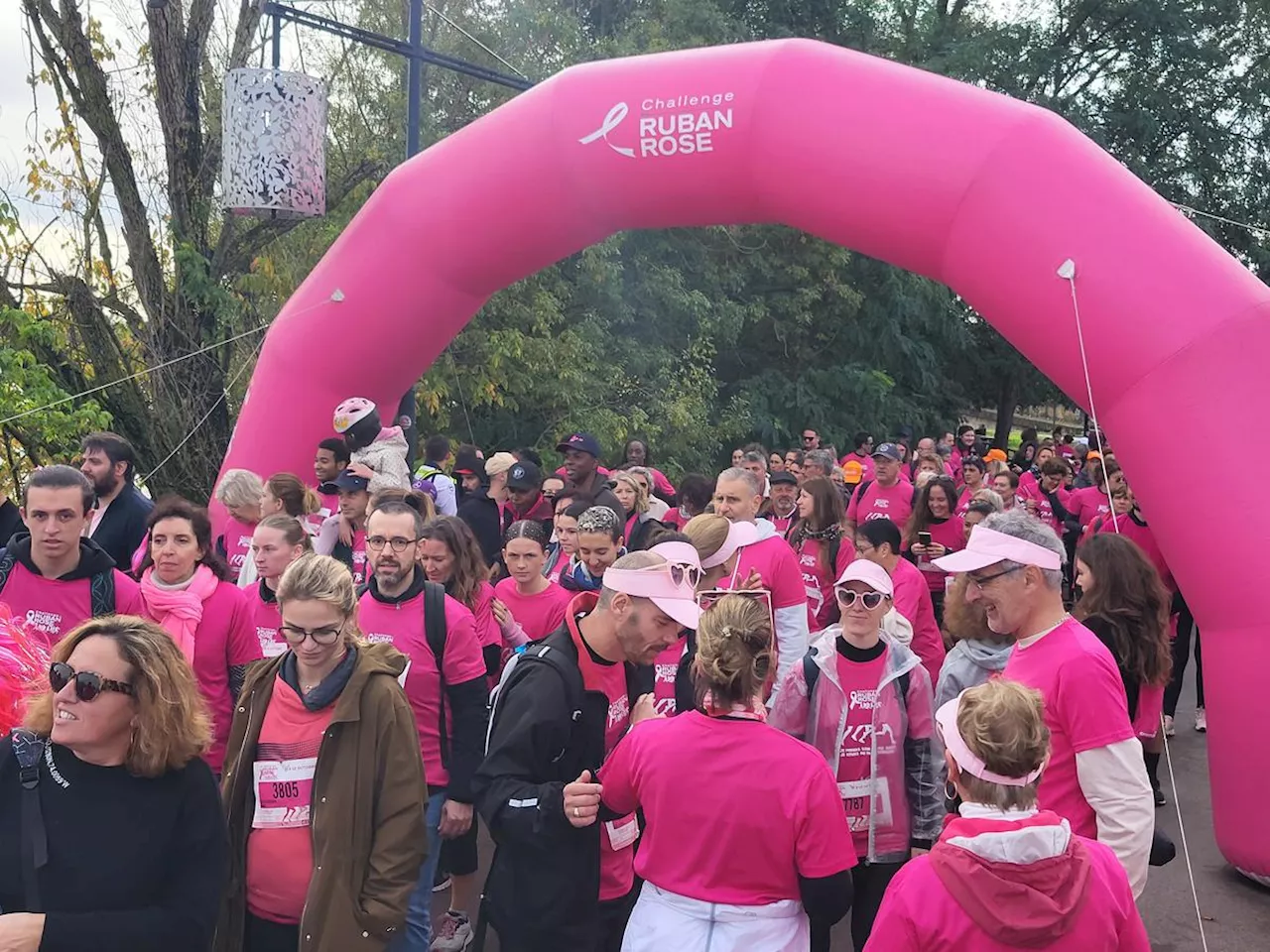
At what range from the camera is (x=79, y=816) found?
230 cm

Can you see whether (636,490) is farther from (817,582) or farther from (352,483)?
(352,483)

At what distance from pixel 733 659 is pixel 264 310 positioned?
35.8ft

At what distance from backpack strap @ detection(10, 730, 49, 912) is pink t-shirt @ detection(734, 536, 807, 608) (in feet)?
10.3

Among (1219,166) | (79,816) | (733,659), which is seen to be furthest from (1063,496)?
(1219,166)

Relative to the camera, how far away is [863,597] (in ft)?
12.6

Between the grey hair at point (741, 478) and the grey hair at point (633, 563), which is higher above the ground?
the grey hair at point (741, 478)

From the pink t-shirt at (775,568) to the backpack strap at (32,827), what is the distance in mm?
3134

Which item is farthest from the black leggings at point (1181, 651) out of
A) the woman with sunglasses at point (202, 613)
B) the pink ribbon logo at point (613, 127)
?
the woman with sunglasses at point (202, 613)

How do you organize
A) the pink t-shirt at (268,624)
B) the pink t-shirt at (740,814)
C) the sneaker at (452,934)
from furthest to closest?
the sneaker at (452,934), the pink t-shirt at (268,624), the pink t-shirt at (740,814)

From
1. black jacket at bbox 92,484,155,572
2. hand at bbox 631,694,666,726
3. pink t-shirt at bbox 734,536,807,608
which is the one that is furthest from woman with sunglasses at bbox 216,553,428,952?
black jacket at bbox 92,484,155,572

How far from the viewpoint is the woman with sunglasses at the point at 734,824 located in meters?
2.53

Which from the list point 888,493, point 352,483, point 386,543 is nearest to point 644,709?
point 386,543

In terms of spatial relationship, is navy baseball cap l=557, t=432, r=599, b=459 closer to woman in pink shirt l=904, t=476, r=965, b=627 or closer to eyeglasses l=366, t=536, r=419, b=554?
woman in pink shirt l=904, t=476, r=965, b=627

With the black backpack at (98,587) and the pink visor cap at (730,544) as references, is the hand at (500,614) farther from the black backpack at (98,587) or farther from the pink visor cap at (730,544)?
the black backpack at (98,587)
